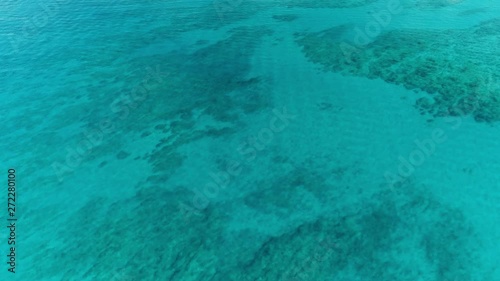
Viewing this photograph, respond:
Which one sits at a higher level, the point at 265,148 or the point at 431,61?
the point at 431,61

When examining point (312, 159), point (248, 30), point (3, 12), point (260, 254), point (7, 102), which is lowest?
point (260, 254)

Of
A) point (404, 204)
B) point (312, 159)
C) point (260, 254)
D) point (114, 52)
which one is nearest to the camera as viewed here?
point (260, 254)

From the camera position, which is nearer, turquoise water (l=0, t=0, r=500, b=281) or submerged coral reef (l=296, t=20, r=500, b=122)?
turquoise water (l=0, t=0, r=500, b=281)

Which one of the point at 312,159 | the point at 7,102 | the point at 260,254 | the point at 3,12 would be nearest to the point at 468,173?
the point at 312,159

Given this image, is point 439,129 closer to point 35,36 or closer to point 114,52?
point 114,52

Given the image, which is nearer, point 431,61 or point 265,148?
point 265,148

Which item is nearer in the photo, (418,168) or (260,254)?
(260,254)

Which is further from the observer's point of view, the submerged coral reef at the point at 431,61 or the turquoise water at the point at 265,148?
the submerged coral reef at the point at 431,61

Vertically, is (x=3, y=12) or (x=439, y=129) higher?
(x=3, y=12)
